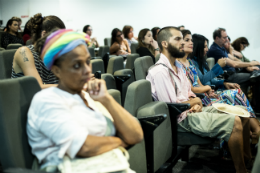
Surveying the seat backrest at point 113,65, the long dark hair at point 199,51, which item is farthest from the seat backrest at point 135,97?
the long dark hair at point 199,51

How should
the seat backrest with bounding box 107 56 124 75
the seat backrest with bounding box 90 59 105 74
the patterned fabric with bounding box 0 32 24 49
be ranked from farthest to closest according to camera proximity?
the patterned fabric with bounding box 0 32 24 49
the seat backrest with bounding box 107 56 124 75
the seat backrest with bounding box 90 59 105 74

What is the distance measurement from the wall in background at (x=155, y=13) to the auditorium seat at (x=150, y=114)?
19.5 feet

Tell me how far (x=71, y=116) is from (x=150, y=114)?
65 centimetres

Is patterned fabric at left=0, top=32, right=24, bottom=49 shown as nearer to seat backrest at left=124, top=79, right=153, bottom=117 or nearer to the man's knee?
seat backrest at left=124, top=79, right=153, bottom=117

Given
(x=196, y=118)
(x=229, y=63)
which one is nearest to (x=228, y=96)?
(x=196, y=118)

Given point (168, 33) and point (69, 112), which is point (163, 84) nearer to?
point (168, 33)

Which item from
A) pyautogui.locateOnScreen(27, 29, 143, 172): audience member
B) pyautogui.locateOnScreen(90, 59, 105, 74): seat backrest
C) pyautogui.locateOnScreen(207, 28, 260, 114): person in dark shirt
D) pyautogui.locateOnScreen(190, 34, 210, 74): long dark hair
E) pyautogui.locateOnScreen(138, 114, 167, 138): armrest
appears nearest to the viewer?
pyautogui.locateOnScreen(27, 29, 143, 172): audience member

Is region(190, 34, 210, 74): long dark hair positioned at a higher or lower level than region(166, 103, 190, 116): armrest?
higher

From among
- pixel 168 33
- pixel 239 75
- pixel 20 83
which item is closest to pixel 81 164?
pixel 20 83

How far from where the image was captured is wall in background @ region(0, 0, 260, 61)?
695 cm

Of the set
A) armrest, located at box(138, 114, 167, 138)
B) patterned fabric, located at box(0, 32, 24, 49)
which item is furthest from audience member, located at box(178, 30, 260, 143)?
patterned fabric, located at box(0, 32, 24, 49)

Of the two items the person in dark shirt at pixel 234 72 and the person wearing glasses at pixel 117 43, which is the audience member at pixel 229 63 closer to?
the person in dark shirt at pixel 234 72

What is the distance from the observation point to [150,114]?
61.7 inches

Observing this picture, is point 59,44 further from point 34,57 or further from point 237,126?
point 237,126
